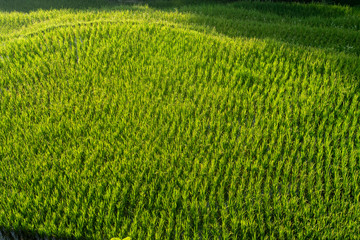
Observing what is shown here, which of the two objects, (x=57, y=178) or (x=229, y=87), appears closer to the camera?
(x=57, y=178)

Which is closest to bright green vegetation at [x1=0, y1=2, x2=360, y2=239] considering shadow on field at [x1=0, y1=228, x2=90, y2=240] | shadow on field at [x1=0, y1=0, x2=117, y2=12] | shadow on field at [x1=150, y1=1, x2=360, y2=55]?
shadow on field at [x1=0, y1=228, x2=90, y2=240]

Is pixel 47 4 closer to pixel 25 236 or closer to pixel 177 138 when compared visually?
pixel 177 138

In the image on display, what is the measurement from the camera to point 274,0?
968 centimetres

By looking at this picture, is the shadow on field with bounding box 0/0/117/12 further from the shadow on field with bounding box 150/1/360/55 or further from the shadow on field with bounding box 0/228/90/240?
the shadow on field with bounding box 0/228/90/240

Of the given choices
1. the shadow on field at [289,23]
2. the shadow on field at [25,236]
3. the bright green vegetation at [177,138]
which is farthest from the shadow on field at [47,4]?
the shadow on field at [25,236]

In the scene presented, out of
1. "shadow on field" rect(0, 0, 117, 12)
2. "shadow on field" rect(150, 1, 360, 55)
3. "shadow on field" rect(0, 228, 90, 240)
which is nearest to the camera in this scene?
"shadow on field" rect(0, 228, 90, 240)

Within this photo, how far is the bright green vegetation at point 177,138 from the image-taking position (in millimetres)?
2340

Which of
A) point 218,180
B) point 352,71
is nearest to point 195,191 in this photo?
point 218,180

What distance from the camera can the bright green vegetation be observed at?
2340 millimetres

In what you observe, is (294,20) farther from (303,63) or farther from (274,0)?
(303,63)

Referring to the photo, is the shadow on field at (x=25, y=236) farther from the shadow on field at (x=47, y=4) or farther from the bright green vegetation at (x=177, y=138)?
the shadow on field at (x=47, y=4)

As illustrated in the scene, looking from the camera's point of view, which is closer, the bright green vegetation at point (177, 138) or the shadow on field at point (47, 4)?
the bright green vegetation at point (177, 138)

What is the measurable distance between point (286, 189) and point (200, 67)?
2379 mm

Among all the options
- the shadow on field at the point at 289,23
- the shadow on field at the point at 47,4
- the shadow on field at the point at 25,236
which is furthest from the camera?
the shadow on field at the point at 47,4
